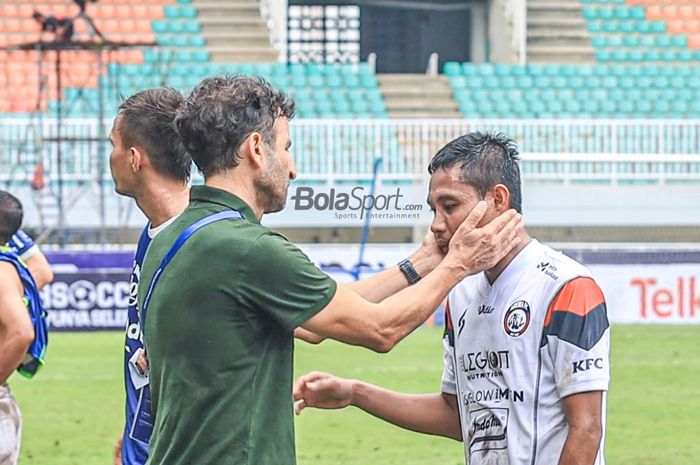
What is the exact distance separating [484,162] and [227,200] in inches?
33.8

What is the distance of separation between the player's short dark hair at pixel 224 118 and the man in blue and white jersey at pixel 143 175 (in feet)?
3.13

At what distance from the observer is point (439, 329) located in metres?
22.1

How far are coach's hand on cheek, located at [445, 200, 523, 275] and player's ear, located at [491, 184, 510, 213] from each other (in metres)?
0.13

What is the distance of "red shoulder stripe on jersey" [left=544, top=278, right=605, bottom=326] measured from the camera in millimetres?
4074

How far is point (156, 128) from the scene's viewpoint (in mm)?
4836

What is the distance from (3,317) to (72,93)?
24568 mm

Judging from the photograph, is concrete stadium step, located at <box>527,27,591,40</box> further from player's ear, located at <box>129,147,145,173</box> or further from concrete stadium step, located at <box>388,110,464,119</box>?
player's ear, located at <box>129,147,145,173</box>

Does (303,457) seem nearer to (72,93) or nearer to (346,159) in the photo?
(346,159)

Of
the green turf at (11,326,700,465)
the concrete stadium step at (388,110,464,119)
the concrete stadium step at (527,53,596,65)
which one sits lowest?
the green turf at (11,326,700,465)

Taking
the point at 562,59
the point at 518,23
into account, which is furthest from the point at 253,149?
the point at 562,59

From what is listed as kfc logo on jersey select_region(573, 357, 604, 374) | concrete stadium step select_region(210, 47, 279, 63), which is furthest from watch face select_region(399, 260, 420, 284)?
concrete stadium step select_region(210, 47, 279, 63)

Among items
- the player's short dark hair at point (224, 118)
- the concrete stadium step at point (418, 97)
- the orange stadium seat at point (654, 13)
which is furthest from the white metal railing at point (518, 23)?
the player's short dark hair at point (224, 118)

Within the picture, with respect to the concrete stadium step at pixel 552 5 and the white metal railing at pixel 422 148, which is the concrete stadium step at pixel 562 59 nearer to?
the concrete stadium step at pixel 552 5

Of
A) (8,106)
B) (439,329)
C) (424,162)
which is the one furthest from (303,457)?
(8,106)
